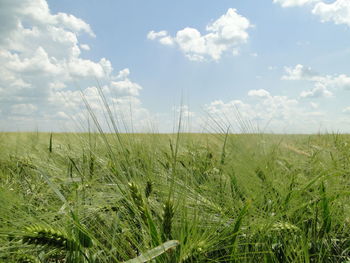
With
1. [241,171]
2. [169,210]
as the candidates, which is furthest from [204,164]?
[169,210]

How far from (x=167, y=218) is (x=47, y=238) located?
0.30m

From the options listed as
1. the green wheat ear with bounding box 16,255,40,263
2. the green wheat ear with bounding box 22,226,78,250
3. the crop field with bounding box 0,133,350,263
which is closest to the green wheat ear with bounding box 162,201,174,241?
the crop field with bounding box 0,133,350,263

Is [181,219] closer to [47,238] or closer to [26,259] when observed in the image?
[47,238]

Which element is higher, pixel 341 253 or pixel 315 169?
pixel 315 169

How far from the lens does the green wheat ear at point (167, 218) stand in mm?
746

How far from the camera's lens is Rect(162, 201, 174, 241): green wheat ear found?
0.75 m

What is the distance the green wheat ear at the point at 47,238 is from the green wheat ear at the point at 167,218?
225mm

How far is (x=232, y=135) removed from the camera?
1769 mm

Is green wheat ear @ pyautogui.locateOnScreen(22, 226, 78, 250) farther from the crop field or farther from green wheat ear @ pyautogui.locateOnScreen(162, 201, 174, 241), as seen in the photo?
green wheat ear @ pyautogui.locateOnScreen(162, 201, 174, 241)

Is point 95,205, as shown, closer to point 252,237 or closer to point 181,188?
point 181,188

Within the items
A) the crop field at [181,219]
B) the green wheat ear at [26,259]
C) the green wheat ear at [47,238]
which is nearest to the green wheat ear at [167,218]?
the crop field at [181,219]

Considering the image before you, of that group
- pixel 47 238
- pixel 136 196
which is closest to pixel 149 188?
pixel 136 196

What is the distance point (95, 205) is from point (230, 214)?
43cm

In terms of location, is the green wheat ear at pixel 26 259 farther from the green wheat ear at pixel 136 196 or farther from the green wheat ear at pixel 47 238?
the green wheat ear at pixel 136 196
